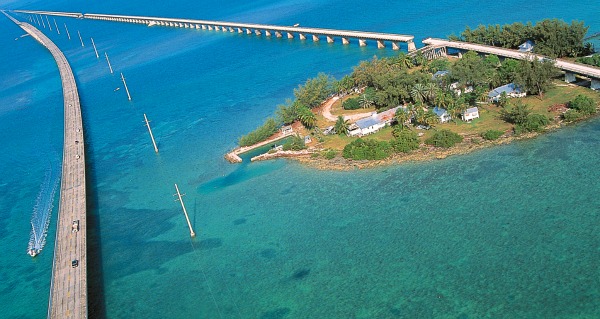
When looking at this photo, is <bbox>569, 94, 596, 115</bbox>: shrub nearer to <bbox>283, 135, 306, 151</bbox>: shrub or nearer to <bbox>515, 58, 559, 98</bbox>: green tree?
<bbox>515, 58, 559, 98</bbox>: green tree

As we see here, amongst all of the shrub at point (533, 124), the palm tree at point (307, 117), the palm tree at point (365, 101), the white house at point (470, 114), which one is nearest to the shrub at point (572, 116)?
the shrub at point (533, 124)

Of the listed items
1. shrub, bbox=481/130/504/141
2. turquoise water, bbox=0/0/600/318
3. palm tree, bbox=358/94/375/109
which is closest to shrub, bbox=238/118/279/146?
turquoise water, bbox=0/0/600/318

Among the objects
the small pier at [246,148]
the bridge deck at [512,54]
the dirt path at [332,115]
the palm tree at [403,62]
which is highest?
the palm tree at [403,62]

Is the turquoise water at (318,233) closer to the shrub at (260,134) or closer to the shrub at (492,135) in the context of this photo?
the shrub at (492,135)

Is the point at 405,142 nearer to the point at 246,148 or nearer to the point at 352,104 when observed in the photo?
the point at 352,104

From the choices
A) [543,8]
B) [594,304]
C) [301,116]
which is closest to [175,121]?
[301,116]

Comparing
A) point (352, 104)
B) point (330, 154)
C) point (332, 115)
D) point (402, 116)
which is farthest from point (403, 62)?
point (330, 154)
